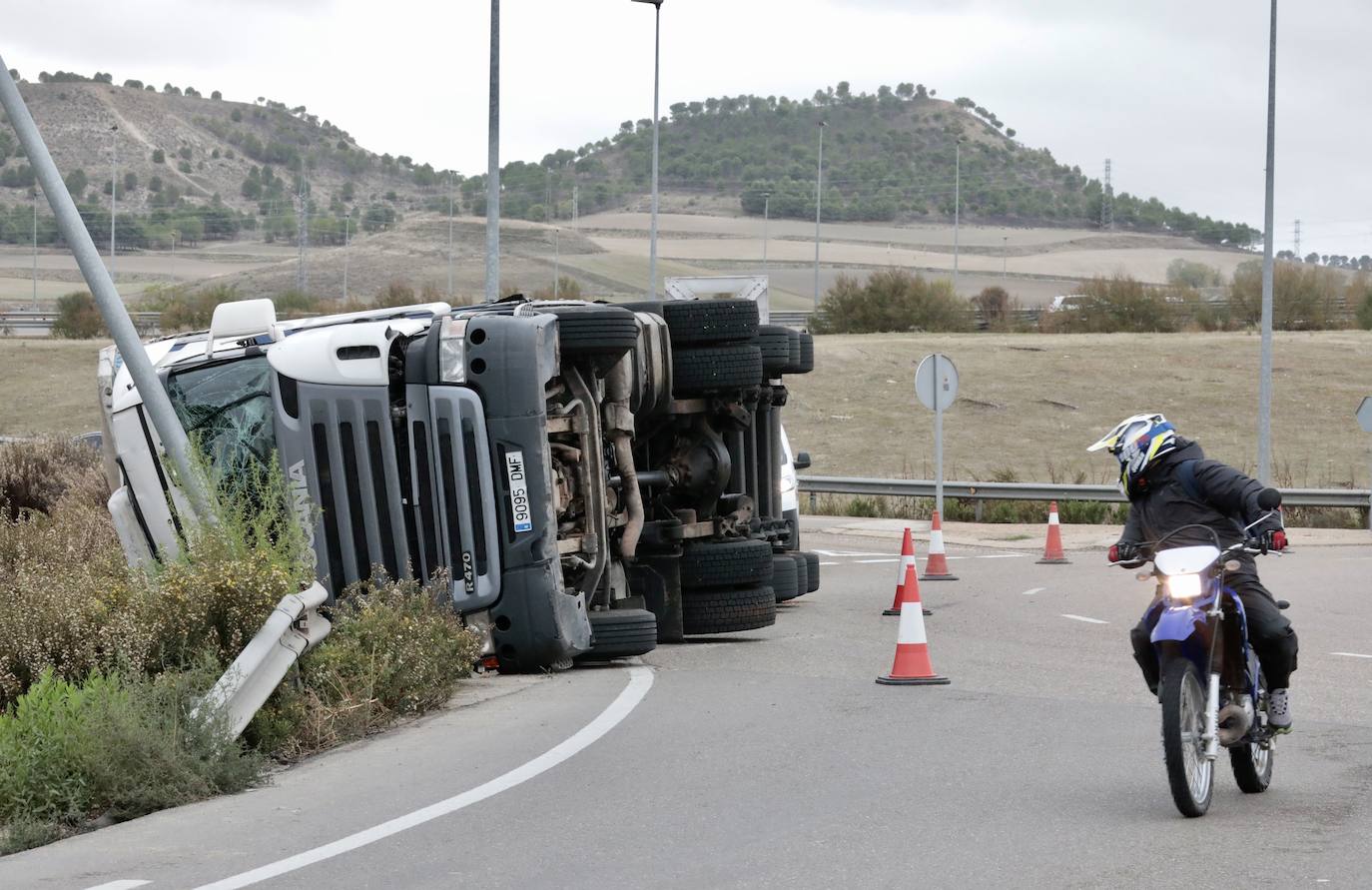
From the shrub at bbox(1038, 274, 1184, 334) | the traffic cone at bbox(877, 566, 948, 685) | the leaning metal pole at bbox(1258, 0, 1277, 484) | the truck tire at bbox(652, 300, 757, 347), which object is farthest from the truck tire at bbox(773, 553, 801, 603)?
the shrub at bbox(1038, 274, 1184, 334)

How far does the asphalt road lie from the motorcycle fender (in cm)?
75

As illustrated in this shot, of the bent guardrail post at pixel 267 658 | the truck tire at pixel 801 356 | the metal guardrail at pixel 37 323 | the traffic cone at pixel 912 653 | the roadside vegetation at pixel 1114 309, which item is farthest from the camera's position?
the metal guardrail at pixel 37 323

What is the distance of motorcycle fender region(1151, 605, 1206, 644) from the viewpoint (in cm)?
755

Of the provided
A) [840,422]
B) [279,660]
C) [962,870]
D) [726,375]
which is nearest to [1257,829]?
[962,870]

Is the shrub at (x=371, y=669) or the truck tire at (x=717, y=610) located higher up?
the shrub at (x=371, y=669)

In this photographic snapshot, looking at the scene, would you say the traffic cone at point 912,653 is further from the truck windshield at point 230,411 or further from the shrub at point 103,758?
the shrub at point 103,758

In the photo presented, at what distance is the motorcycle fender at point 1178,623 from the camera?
24.8 feet

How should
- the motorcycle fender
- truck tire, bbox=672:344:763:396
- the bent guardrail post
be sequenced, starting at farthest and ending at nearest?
1. truck tire, bbox=672:344:763:396
2. the bent guardrail post
3. the motorcycle fender

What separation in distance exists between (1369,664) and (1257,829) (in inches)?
258

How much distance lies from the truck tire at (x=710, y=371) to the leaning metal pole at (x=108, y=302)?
426 cm

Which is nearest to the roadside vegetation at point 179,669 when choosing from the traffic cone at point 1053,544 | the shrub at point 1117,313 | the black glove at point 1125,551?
the black glove at point 1125,551

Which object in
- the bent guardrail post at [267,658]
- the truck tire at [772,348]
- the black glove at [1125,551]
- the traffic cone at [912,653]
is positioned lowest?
the traffic cone at [912,653]

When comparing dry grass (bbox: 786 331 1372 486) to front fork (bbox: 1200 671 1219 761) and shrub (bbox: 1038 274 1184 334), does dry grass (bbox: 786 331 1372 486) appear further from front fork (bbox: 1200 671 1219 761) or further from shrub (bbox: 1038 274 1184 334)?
front fork (bbox: 1200 671 1219 761)

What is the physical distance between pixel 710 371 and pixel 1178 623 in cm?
696
